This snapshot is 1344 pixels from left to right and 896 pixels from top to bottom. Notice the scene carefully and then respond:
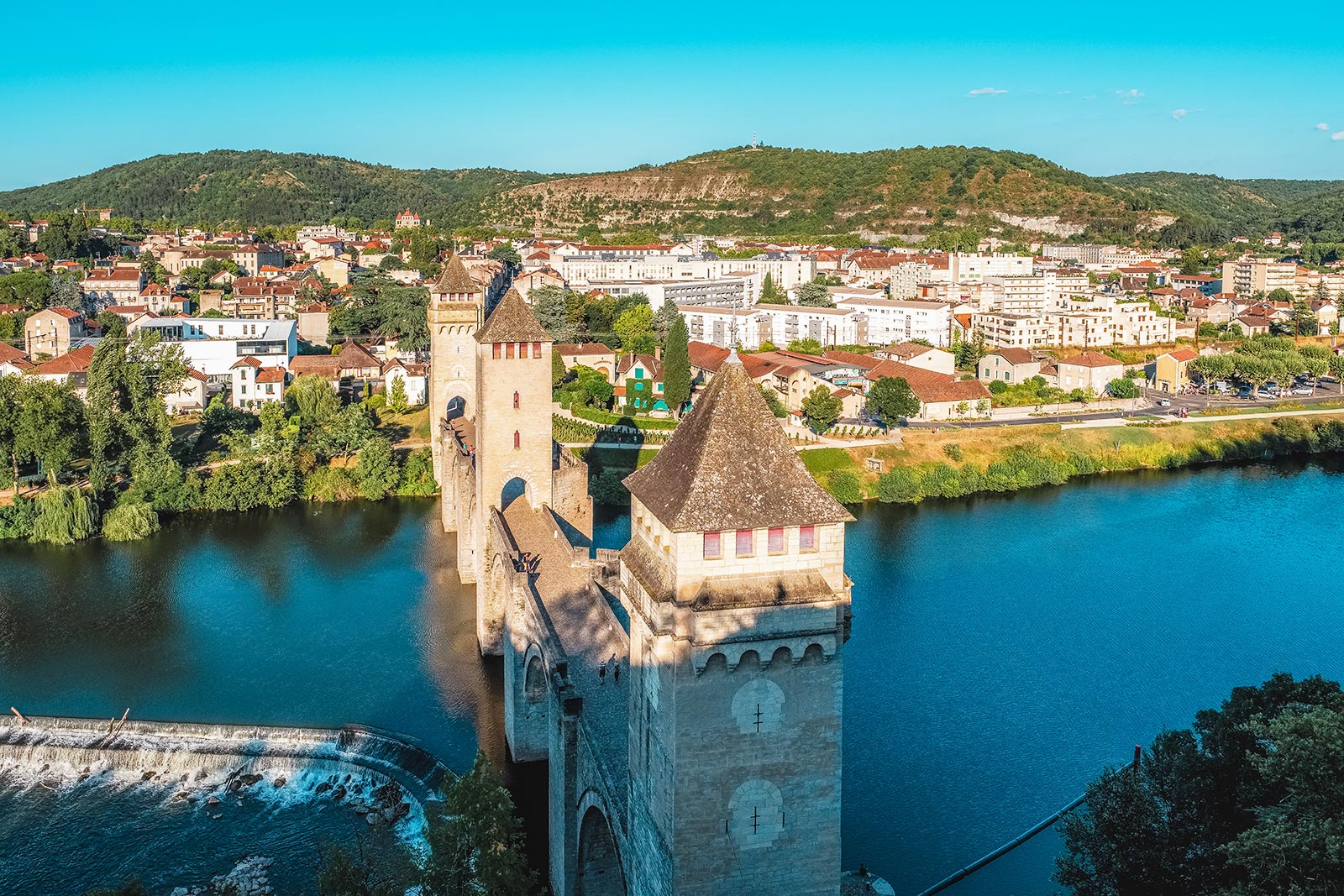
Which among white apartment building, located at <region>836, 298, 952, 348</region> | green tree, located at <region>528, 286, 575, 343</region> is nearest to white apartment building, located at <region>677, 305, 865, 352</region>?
white apartment building, located at <region>836, 298, 952, 348</region>

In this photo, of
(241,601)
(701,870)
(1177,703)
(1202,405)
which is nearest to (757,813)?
(701,870)

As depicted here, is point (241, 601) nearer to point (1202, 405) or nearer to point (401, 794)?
point (401, 794)

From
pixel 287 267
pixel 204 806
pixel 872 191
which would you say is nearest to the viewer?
pixel 204 806

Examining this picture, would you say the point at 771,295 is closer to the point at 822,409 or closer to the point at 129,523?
the point at 822,409

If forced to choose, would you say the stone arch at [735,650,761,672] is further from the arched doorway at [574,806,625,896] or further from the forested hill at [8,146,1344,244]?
the forested hill at [8,146,1344,244]

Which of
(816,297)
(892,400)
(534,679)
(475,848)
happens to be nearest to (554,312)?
(816,297)

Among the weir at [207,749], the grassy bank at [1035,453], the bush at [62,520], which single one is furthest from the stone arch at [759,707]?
the bush at [62,520]
